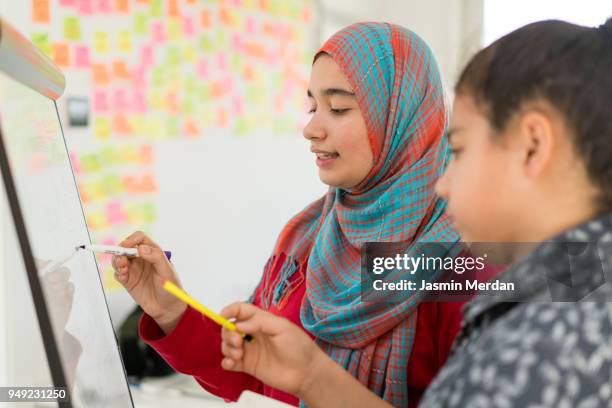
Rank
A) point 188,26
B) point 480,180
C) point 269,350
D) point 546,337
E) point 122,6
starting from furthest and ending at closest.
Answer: point 188,26 < point 122,6 < point 269,350 < point 480,180 < point 546,337

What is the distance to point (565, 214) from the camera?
705 mm

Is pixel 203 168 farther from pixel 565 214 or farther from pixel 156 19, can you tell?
pixel 565 214

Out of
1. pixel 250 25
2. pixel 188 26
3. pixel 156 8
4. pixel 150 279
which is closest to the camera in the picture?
pixel 150 279

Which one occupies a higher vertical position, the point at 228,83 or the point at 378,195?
the point at 228,83

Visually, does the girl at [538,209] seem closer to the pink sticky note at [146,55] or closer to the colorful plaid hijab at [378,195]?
the colorful plaid hijab at [378,195]

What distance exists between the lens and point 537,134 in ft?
2.26

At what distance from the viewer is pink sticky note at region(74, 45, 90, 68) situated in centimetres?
236

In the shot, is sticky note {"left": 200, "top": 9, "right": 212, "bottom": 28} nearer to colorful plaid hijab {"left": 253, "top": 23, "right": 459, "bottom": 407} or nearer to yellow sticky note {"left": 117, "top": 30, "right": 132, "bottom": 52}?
yellow sticky note {"left": 117, "top": 30, "right": 132, "bottom": 52}

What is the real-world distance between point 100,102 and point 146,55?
269 millimetres

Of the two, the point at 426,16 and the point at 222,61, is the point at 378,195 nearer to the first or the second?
the point at 222,61

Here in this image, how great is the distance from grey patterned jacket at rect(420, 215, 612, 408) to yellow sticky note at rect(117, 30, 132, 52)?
6.80 ft

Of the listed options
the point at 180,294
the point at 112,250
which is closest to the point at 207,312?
the point at 180,294

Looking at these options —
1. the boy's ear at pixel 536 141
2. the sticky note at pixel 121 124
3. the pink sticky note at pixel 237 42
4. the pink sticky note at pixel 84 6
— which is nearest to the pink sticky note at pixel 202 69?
the pink sticky note at pixel 237 42

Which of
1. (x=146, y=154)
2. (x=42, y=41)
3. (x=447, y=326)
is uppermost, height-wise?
(x=42, y=41)
